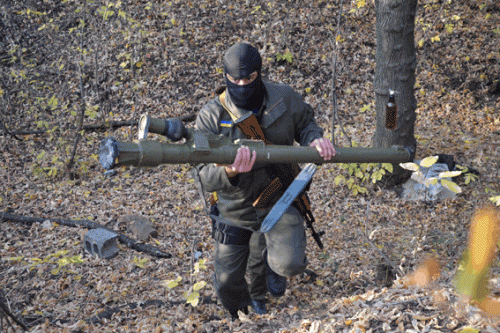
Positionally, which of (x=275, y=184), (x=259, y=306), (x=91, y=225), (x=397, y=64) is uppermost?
(x=397, y=64)

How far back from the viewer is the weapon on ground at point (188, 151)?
97.4 inches

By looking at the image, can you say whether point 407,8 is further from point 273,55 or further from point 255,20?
point 255,20

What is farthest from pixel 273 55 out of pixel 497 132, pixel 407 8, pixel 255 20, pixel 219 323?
pixel 219 323

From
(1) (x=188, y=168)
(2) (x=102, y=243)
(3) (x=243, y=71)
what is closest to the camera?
(3) (x=243, y=71)

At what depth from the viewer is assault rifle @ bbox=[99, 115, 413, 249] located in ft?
8.23

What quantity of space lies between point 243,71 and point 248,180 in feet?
3.37

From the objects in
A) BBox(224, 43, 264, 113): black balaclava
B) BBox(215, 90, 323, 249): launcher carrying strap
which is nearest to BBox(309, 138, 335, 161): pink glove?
BBox(215, 90, 323, 249): launcher carrying strap

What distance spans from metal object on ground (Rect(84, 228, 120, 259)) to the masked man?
71.0 inches

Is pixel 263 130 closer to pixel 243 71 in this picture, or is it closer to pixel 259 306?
pixel 243 71

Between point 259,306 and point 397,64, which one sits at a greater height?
point 397,64

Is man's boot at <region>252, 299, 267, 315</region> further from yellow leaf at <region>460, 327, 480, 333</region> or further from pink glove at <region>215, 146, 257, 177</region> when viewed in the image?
yellow leaf at <region>460, 327, 480, 333</region>

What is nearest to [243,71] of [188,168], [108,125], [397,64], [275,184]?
[275,184]

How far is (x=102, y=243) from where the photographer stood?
4.95 m

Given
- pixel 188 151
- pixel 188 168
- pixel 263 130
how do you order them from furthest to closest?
pixel 188 168, pixel 263 130, pixel 188 151
